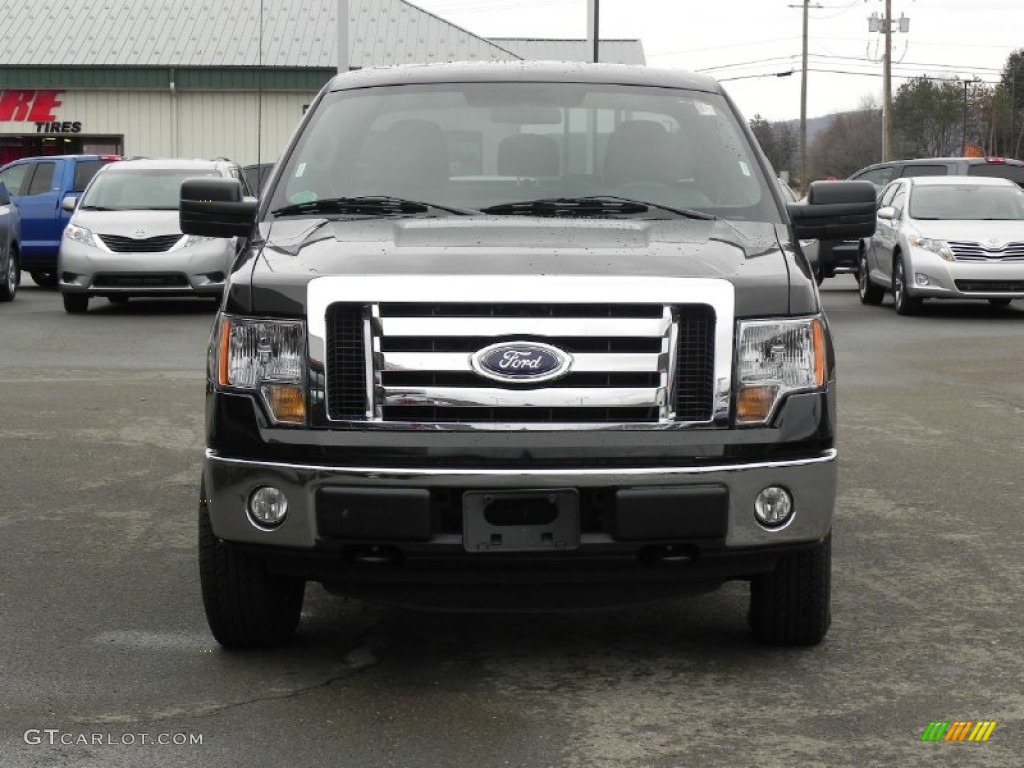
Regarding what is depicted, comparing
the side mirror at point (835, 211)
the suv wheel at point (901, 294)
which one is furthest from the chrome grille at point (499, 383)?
the suv wheel at point (901, 294)

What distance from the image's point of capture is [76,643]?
18.1 feet

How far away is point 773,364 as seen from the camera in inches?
191

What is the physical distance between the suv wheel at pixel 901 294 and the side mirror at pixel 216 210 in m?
14.3

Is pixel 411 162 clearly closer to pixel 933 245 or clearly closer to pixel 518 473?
pixel 518 473

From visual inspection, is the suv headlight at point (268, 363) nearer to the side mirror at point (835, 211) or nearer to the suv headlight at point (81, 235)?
the side mirror at point (835, 211)

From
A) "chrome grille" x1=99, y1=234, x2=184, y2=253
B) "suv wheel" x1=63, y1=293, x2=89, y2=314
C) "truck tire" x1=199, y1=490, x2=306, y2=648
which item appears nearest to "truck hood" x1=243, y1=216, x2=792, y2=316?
"truck tire" x1=199, y1=490, x2=306, y2=648

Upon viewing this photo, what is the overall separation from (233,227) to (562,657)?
189 cm

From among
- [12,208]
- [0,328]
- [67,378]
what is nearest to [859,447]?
[67,378]

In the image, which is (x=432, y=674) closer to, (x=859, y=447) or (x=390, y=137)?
(x=390, y=137)

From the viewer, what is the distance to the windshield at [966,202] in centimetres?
1973

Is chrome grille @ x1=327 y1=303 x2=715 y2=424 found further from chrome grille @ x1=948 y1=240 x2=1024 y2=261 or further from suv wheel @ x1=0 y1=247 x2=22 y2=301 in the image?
suv wheel @ x1=0 y1=247 x2=22 y2=301

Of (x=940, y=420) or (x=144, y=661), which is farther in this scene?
(x=940, y=420)

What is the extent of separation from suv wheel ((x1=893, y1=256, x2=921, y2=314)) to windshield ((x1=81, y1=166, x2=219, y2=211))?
304 inches

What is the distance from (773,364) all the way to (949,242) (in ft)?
48.3
